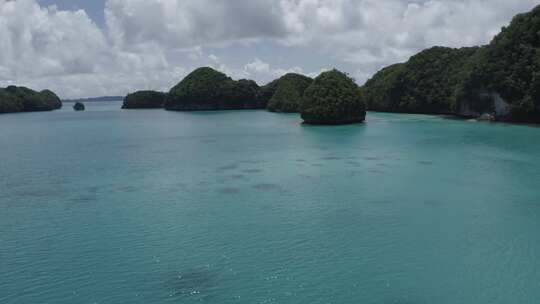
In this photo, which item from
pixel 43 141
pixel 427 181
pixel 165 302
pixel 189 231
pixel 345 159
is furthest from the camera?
pixel 43 141

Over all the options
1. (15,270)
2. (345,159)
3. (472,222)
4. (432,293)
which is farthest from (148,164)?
(432,293)

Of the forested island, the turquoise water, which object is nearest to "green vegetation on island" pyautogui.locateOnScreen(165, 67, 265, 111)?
the forested island

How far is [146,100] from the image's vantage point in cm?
17112

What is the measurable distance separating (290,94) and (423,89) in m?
33.3

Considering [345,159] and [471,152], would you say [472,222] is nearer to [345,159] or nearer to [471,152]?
[345,159]

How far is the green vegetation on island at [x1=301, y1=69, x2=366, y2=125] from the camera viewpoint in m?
68.8

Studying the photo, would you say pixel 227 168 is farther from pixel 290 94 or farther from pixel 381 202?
pixel 290 94

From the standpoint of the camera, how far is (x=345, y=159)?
131 ft

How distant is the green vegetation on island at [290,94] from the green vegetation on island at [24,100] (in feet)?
266

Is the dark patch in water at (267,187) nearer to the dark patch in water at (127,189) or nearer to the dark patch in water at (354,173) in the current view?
the dark patch in water at (354,173)

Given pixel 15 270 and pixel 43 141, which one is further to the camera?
pixel 43 141

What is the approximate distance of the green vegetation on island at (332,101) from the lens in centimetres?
6875

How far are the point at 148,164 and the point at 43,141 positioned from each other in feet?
88.7

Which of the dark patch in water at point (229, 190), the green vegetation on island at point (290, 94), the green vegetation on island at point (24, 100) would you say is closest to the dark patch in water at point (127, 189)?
the dark patch in water at point (229, 190)
